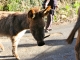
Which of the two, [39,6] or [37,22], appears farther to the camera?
[39,6]

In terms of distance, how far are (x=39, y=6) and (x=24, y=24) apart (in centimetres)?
574

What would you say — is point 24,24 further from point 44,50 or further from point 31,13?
point 44,50

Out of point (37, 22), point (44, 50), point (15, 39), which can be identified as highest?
point (37, 22)

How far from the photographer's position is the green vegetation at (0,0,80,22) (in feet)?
39.9

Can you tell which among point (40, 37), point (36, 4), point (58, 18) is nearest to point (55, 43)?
point (40, 37)

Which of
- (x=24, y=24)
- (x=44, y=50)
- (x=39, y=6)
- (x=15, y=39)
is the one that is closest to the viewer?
(x=24, y=24)

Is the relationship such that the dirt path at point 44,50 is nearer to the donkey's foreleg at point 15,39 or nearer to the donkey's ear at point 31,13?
the donkey's foreleg at point 15,39

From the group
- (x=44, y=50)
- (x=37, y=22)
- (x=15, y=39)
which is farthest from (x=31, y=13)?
(x=44, y=50)

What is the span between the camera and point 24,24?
22.7 ft

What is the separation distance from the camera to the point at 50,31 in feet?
34.4

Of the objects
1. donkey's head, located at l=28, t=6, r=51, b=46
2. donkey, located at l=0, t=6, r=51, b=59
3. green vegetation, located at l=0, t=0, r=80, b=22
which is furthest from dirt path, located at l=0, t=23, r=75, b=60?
green vegetation, located at l=0, t=0, r=80, b=22

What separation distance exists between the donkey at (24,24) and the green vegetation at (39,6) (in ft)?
15.3

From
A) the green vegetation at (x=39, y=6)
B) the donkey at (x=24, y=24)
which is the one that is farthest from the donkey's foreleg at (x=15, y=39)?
the green vegetation at (x=39, y=6)

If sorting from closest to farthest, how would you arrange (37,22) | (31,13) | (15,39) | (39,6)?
(31,13)
(37,22)
(15,39)
(39,6)
